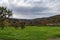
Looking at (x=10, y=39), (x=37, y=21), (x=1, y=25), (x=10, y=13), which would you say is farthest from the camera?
(x=37, y=21)

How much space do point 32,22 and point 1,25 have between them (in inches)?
899

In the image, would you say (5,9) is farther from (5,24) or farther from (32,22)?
(5,24)

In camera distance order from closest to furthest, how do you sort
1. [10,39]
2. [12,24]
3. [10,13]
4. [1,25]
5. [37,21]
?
1. [10,39]
2. [1,25]
3. [12,24]
4. [10,13]
5. [37,21]

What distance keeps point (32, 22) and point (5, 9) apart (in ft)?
32.8

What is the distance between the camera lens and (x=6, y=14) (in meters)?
69.7

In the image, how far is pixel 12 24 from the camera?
57.1m

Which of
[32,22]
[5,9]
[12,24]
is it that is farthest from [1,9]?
[12,24]

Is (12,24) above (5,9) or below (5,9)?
below

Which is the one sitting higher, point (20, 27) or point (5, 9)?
point (5, 9)

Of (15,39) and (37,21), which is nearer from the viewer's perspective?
(15,39)

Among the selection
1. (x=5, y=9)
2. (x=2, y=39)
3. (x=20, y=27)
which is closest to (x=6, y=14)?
(x=5, y=9)

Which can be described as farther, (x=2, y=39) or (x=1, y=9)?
(x=1, y=9)

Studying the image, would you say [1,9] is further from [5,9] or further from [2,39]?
[2,39]

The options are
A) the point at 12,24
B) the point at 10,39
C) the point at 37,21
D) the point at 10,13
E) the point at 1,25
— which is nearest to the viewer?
the point at 10,39
